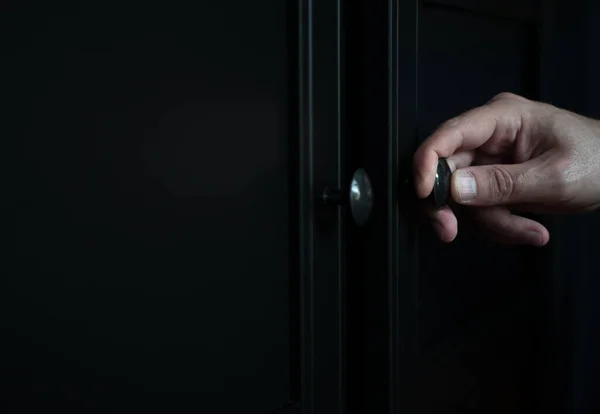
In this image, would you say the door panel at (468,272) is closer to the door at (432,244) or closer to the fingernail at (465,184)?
Result: the door at (432,244)

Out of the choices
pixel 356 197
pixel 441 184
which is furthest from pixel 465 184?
pixel 356 197

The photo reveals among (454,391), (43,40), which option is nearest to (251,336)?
(43,40)

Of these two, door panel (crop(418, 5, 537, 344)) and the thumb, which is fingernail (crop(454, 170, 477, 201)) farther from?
door panel (crop(418, 5, 537, 344))

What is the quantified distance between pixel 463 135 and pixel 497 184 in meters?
0.07

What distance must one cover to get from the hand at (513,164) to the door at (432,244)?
52 mm

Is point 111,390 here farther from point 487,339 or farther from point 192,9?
point 487,339

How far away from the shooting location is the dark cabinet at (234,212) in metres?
0.37

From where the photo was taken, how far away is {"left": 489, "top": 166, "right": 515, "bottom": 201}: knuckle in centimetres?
67

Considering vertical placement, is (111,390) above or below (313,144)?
A: below

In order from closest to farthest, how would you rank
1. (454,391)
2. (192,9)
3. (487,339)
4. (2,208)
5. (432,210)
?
1. (2,208)
2. (192,9)
3. (432,210)
4. (454,391)
5. (487,339)

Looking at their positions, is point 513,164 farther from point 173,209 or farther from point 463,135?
→ point 173,209

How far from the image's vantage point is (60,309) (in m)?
0.38

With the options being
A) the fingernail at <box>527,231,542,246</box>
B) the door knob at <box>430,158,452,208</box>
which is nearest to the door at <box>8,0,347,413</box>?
the door knob at <box>430,158,452,208</box>

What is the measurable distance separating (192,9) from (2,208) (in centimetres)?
21
